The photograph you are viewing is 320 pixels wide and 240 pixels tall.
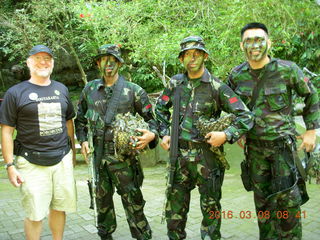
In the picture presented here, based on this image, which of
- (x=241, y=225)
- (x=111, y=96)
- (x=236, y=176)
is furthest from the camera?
(x=236, y=176)

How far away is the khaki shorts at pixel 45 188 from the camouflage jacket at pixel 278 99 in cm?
196

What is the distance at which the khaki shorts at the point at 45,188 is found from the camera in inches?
130

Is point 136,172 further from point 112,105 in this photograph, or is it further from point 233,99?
point 233,99

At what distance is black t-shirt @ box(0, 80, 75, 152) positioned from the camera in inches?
128

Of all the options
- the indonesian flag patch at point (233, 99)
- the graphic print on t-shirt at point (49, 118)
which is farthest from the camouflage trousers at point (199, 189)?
the graphic print on t-shirt at point (49, 118)

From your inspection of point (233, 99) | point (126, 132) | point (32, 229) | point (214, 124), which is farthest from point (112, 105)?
point (32, 229)

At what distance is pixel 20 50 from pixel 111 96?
11.4 m

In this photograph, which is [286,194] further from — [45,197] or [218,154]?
[45,197]

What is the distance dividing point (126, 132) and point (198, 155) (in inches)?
30.6

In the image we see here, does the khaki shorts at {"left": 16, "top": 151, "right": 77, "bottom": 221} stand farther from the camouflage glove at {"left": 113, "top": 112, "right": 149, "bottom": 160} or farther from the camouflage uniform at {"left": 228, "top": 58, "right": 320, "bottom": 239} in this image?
the camouflage uniform at {"left": 228, "top": 58, "right": 320, "bottom": 239}

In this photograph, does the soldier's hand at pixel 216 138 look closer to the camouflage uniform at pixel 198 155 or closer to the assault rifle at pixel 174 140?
the camouflage uniform at pixel 198 155

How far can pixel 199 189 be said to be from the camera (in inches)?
140

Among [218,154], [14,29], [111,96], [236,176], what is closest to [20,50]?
Answer: [14,29]

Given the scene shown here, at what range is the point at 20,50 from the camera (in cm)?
1366
